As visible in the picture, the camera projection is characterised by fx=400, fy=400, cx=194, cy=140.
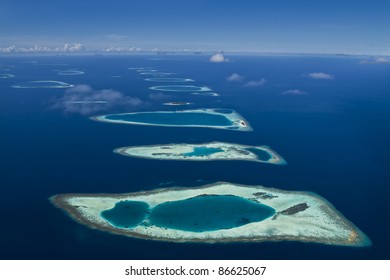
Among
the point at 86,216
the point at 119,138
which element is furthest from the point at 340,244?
the point at 119,138

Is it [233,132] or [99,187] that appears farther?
[233,132]

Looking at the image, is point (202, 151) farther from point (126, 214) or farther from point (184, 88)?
point (184, 88)

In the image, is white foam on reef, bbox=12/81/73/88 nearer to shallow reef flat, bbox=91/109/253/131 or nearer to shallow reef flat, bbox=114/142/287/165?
shallow reef flat, bbox=91/109/253/131

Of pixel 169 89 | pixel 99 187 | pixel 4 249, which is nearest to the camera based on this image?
pixel 4 249

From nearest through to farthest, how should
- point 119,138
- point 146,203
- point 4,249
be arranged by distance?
point 4,249
point 146,203
point 119,138

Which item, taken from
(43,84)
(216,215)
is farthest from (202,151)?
(43,84)

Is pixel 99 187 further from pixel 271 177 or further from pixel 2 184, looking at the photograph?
pixel 271 177
